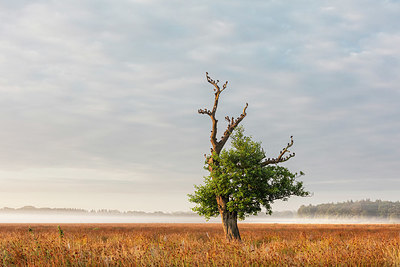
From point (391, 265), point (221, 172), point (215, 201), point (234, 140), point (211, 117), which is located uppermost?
point (211, 117)

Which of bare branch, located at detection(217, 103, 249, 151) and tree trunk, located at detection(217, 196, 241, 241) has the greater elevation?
bare branch, located at detection(217, 103, 249, 151)

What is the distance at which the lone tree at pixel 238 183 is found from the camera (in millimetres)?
18750

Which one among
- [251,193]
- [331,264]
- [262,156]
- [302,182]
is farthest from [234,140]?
[331,264]

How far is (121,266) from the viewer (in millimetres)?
9492

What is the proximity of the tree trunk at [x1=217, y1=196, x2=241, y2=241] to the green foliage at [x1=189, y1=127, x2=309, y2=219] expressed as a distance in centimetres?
36

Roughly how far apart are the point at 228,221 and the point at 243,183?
99.4 inches

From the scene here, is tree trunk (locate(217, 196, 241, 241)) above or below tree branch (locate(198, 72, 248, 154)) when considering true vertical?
below

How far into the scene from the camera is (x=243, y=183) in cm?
1889

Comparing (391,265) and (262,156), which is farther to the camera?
(262,156)

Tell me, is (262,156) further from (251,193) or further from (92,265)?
(92,265)

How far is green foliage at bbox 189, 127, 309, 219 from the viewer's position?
736 inches

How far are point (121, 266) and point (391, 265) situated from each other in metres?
8.17

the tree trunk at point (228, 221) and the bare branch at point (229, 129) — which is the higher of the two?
the bare branch at point (229, 129)

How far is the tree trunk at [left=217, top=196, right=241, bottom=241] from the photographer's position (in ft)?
63.8
